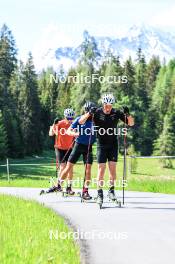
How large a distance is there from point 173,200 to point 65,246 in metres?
5.44

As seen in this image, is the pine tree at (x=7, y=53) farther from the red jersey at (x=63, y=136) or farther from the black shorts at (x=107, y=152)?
the black shorts at (x=107, y=152)

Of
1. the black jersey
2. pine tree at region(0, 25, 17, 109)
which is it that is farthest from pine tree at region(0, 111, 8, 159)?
the black jersey

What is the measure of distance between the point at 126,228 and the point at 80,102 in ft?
216

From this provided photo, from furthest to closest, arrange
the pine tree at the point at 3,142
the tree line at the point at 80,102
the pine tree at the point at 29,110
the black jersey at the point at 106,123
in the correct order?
the pine tree at the point at 29,110 < the tree line at the point at 80,102 < the pine tree at the point at 3,142 < the black jersey at the point at 106,123

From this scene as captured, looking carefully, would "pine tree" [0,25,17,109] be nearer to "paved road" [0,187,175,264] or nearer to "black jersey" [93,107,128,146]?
"paved road" [0,187,175,264]

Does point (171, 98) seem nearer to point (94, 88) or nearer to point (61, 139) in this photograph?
point (94, 88)

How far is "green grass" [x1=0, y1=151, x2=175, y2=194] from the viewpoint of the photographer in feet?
52.6

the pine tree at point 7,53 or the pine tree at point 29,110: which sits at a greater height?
the pine tree at point 7,53

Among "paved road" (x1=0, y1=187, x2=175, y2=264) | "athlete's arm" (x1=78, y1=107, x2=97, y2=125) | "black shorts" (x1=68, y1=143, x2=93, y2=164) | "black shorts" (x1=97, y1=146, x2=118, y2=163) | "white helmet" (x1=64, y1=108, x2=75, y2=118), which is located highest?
"athlete's arm" (x1=78, y1=107, x2=97, y2=125)

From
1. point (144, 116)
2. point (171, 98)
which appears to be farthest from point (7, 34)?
point (171, 98)

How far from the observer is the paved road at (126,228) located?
6902mm

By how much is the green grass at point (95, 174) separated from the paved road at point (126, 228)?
1382 mm

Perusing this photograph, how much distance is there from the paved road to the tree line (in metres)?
55.7

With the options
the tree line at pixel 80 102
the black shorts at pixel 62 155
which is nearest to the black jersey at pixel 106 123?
the black shorts at pixel 62 155
